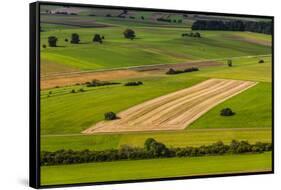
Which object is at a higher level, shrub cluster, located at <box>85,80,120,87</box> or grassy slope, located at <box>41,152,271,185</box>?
shrub cluster, located at <box>85,80,120,87</box>

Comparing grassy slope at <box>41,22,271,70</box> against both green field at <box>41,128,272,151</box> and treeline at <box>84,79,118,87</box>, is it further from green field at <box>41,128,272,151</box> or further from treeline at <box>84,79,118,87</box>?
green field at <box>41,128,272,151</box>

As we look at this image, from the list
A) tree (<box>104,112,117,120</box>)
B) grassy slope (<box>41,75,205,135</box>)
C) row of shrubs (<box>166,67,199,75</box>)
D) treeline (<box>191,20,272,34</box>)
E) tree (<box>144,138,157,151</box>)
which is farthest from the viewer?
treeline (<box>191,20,272,34</box>)

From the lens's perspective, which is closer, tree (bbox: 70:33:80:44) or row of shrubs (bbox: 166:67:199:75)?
tree (bbox: 70:33:80:44)

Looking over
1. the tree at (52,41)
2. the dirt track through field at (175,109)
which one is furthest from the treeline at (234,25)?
the tree at (52,41)

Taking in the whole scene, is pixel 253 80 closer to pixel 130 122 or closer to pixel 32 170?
pixel 130 122

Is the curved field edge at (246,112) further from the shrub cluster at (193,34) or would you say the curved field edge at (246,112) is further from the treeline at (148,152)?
the shrub cluster at (193,34)

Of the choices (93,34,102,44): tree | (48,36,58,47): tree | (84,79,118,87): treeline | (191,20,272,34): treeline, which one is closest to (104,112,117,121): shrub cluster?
(84,79,118,87): treeline
